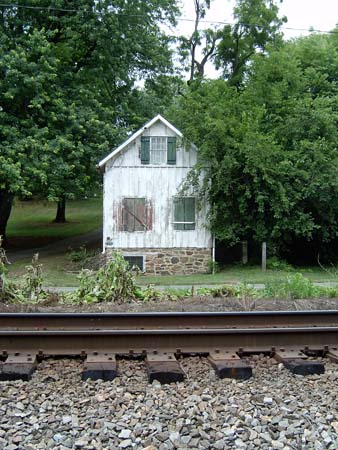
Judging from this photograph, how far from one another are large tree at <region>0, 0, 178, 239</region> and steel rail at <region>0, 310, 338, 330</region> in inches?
499

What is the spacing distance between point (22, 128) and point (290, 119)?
11.0 meters

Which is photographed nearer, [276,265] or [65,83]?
[276,265]

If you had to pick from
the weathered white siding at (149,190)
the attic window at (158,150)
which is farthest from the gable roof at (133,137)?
the attic window at (158,150)

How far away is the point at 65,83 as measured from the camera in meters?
23.5

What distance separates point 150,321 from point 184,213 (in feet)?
42.4

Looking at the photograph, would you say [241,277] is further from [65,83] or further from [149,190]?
[65,83]

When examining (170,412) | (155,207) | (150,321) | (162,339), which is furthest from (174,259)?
(170,412)

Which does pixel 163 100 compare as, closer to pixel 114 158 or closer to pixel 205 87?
pixel 205 87

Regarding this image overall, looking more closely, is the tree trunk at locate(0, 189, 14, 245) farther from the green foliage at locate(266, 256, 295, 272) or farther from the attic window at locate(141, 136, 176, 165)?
the green foliage at locate(266, 256, 295, 272)

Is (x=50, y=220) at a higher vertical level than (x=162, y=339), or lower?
lower

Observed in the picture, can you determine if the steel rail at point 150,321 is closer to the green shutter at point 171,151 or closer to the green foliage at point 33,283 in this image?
the green foliage at point 33,283

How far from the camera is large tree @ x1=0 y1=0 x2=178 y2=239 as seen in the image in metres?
20.1

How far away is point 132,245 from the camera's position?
1972cm

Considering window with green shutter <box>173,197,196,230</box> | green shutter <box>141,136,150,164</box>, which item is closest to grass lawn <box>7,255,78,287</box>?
window with green shutter <box>173,197,196,230</box>
